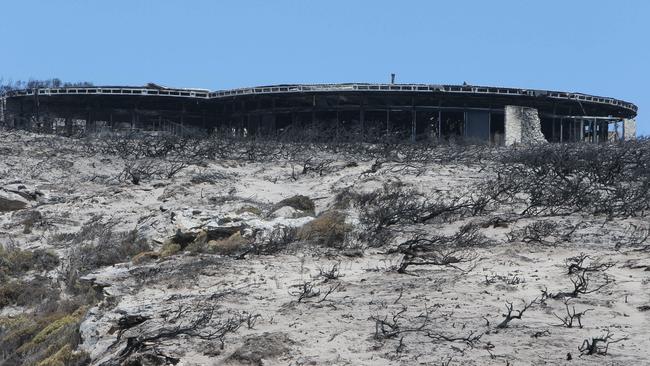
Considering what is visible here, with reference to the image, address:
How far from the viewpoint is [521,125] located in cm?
3177

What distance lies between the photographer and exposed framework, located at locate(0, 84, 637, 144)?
105ft

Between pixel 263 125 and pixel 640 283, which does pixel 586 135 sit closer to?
pixel 263 125

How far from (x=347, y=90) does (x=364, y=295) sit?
2081 centimetres

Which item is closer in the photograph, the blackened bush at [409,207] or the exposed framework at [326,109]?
the blackened bush at [409,207]

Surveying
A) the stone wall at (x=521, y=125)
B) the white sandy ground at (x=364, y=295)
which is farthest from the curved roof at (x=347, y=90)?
the white sandy ground at (x=364, y=295)

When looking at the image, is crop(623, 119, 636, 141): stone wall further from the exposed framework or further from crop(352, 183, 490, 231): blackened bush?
crop(352, 183, 490, 231): blackened bush

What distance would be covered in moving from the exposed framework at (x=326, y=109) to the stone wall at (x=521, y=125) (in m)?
0.10

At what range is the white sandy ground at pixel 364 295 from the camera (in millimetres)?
9461

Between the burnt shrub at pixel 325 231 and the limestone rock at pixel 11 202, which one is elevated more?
the limestone rock at pixel 11 202

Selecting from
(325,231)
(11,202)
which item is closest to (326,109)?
(11,202)

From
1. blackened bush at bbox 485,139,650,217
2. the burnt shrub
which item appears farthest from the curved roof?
the burnt shrub

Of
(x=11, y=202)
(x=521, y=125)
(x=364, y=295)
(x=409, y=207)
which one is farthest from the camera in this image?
(x=521, y=125)

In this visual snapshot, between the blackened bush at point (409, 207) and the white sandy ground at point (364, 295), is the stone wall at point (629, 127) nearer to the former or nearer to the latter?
the white sandy ground at point (364, 295)

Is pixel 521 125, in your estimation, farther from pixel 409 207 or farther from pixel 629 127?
pixel 409 207
